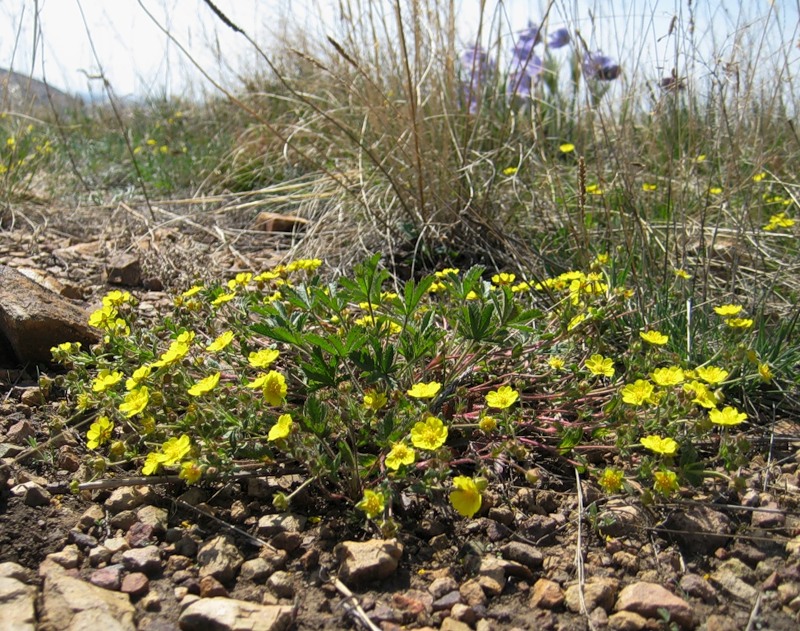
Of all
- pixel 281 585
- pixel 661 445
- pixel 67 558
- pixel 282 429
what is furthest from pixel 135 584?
pixel 661 445

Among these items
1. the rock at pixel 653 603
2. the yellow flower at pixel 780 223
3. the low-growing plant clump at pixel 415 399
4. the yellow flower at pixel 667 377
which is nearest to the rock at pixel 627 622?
the rock at pixel 653 603

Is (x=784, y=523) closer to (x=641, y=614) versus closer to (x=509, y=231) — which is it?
(x=641, y=614)

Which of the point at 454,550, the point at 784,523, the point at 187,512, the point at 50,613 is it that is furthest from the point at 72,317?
the point at 784,523

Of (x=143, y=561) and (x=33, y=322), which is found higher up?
(x=33, y=322)

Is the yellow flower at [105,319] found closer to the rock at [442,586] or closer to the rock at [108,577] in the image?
the rock at [108,577]

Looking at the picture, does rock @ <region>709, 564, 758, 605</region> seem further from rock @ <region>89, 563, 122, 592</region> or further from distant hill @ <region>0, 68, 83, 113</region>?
distant hill @ <region>0, 68, 83, 113</region>

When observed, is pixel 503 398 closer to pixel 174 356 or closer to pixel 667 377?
pixel 667 377
